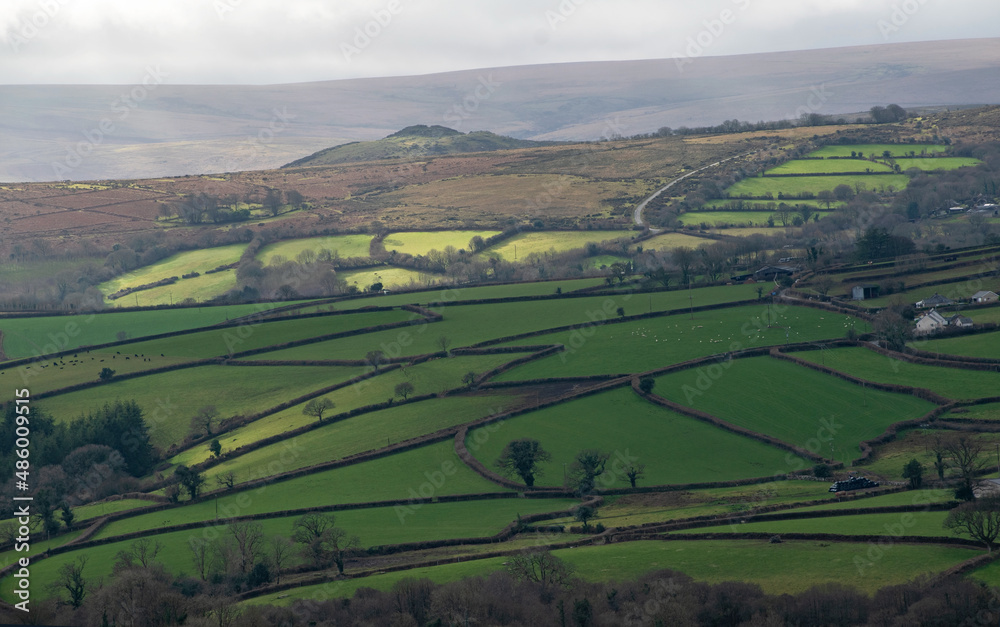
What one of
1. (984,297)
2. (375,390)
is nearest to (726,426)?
(375,390)

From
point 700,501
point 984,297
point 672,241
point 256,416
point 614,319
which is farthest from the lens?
point 672,241

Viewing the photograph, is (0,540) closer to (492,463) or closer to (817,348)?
(492,463)

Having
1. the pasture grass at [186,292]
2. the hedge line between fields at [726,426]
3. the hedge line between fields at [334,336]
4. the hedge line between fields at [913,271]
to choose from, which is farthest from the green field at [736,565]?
the pasture grass at [186,292]

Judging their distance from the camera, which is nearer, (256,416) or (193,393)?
(256,416)

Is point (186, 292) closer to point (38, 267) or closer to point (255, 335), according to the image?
point (38, 267)

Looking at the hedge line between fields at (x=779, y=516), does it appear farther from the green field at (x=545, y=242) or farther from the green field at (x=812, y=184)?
the green field at (x=812, y=184)

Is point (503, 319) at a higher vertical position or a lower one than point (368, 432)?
higher

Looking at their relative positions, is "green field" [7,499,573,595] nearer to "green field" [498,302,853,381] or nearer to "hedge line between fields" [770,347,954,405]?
"green field" [498,302,853,381]
